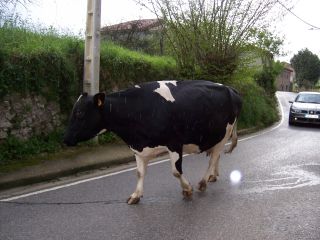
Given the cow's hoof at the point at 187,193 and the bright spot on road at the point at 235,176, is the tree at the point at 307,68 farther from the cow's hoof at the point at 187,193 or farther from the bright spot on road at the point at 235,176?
the cow's hoof at the point at 187,193

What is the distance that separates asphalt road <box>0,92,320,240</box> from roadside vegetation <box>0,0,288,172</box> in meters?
2.25

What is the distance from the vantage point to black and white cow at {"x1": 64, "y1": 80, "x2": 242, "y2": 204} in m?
6.16

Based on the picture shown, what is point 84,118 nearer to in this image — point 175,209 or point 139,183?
point 139,183

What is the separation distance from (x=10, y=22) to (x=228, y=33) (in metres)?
8.48

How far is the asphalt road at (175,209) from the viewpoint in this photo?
17.6ft

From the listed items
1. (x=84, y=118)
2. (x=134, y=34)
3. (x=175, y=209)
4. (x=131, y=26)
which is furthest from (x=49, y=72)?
(x=134, y=34)

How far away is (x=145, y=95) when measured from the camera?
6.47 meters

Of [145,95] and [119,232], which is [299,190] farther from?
[119,232]

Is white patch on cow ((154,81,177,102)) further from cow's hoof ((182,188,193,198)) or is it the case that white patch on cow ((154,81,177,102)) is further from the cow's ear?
cow's hoof ((182,188,193,198))

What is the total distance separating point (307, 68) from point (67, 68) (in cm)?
8287

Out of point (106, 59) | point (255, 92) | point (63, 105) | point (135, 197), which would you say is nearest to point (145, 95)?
point (135, 197)

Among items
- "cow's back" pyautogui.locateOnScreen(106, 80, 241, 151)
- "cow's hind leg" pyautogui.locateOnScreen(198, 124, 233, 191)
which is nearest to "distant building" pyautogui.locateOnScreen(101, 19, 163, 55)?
"cow's hind leg" pyautogui.locateOnScreen(198, 124, 233, 191)

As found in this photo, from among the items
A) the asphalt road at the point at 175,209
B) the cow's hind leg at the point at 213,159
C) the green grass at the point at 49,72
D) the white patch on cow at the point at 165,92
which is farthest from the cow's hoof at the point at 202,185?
the green grass at the point at 49,72

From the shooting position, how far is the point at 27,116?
10016 mm
